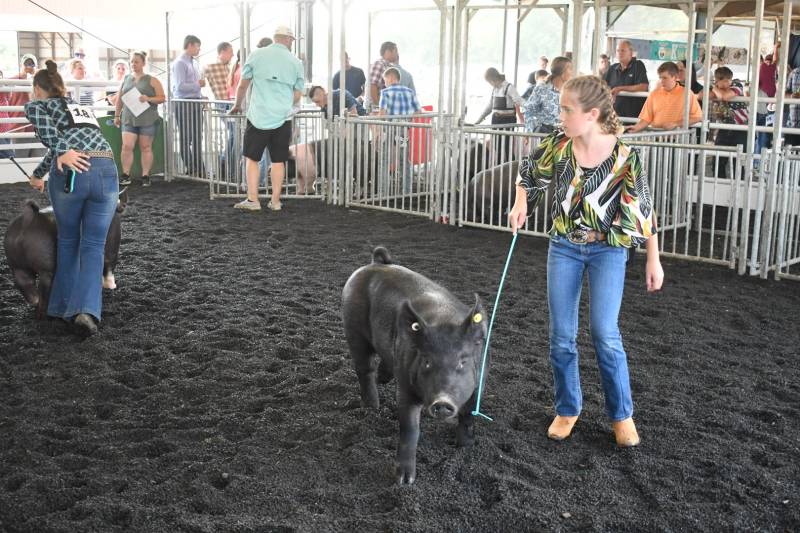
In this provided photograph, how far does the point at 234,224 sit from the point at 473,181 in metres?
2.56

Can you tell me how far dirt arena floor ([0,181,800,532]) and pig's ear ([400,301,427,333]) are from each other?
632 mm

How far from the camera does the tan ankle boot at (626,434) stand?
12.6 feet

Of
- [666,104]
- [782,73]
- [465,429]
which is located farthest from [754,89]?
[465,429]

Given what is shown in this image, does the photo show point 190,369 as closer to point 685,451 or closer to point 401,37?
point 685,451

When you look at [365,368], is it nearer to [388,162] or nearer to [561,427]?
[561,427]

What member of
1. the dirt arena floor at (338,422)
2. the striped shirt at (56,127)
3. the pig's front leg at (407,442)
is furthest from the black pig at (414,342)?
the striped shirt at (56,127)

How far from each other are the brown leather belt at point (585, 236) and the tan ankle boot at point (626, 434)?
2.65 feet

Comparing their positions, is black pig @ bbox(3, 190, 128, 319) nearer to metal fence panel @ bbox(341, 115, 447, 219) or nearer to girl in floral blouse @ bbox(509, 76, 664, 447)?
girl in floral blouse @ bbox(509, 76, 664, 447)

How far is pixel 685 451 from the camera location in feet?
12.6

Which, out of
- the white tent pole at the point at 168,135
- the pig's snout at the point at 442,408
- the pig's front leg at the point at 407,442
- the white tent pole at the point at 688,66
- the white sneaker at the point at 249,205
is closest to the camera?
the pig's snout at the point at 442,408

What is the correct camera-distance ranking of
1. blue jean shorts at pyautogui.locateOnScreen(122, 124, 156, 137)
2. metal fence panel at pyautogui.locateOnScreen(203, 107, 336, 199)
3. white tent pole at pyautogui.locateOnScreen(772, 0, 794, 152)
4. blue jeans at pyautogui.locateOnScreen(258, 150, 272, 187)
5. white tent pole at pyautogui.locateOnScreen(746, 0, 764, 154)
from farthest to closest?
blue jean shorts at pyautogui.locateOnScreen(122, 124, 156, 137) < blue jeans at pyautogui.locateOnScreen(258, 150, 272, 187) < metal fence panel at pyautogui.locateOnScreen(203, 107, 336, 199) < white tent pole at pyautogui.locateOnScreen(746, 0, 764, 154) < white tent pole at pyautogui.locateOnScreen(772, 0, 794, 152)

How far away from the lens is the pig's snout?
316cm

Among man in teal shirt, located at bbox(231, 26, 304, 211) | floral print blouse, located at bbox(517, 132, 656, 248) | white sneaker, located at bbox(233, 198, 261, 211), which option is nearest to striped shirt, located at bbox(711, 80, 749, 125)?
man in teal shirt, located at bbox(231, 26, 304, 211)

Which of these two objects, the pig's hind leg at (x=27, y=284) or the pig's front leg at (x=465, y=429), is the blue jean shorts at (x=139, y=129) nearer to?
the pig's hind leg at (x=27, y=284)
